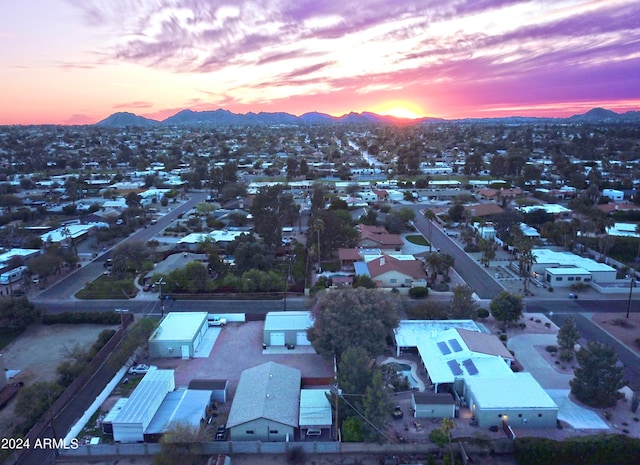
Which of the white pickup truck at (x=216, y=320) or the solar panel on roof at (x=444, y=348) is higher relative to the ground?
the solar panel on roof at (x=444, y=348)

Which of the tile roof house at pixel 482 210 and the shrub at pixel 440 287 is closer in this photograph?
the shrub at pixel 440 287

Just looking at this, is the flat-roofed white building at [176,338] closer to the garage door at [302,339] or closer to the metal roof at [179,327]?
the metal roof at [179,327]

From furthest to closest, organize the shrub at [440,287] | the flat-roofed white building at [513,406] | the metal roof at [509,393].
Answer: the shrub at [440,287], the metal roof at [509,393], the flat-roofed white building at [513,406]

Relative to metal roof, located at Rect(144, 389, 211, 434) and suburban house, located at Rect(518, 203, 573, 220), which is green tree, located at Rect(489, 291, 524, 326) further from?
suburban house, located at Rect(518, 203, 573, 220)

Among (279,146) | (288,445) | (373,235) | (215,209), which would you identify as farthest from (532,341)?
(279,146)

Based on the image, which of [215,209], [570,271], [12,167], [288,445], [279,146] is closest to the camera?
[288,445]

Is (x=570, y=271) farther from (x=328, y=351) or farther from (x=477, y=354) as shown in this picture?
(x=328, y=351)

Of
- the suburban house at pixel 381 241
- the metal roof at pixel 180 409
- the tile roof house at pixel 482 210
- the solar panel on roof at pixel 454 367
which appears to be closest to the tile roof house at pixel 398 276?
the suburban house at pixel 381 241
